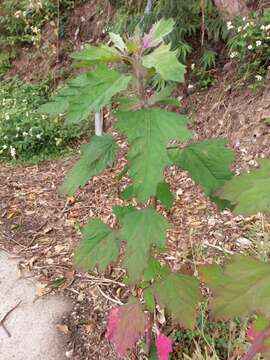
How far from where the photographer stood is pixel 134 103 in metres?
1.42

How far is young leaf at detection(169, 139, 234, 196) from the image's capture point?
1394mm

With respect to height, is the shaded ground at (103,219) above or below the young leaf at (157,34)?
below

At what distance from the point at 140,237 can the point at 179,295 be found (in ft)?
0.99

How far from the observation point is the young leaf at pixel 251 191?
1.03 metres

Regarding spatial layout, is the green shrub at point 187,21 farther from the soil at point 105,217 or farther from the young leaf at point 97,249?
the young leaf at point 97,249

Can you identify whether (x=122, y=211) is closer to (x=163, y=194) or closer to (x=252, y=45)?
(x=163, y=194)

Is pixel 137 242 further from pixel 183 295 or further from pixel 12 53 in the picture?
pixel 12 53

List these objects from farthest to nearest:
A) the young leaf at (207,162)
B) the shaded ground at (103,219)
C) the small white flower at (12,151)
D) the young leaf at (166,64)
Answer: the small white flower at (12,151) < the shaded ground at (103,219) < the young leaf at (207,162) < the young leaf at (166,64)

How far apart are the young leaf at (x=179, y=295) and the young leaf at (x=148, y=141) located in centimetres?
49

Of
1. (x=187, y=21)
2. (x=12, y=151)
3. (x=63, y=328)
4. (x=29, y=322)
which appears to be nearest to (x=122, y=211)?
(x=63, y=328)

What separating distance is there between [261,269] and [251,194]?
167mm

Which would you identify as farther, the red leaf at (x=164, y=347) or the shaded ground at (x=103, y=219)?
the shaded ground at (x=103, y=219)

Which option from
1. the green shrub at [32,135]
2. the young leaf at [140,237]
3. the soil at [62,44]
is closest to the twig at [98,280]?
the young leaf at [140,237]

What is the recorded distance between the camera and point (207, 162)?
143 cm
